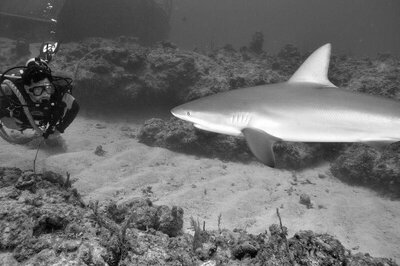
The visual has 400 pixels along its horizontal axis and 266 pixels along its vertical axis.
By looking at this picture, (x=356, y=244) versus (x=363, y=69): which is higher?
(x=363, y=69)

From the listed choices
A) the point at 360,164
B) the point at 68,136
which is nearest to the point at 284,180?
the point at 360,164

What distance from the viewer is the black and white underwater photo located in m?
2.32

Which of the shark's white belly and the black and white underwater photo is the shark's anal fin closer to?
the black and white underwater photo

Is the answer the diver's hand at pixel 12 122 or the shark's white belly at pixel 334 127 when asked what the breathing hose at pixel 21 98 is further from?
the shark's white belly at pixel 334 127

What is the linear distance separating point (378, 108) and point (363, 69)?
6.96 meters

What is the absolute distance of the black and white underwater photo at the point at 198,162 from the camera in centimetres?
232

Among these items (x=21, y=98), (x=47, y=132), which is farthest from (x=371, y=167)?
(x=21, y=98)

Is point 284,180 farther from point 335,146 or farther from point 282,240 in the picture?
point 282,240

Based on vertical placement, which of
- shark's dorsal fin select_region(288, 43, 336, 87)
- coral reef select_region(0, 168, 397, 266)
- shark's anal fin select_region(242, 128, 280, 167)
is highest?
shark's dorsal fin select_region(288, 43, 336, 87)

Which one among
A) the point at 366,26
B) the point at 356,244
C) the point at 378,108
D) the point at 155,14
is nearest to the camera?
the point at 378,108

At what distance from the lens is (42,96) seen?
180 inches

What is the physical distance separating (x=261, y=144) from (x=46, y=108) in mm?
3603

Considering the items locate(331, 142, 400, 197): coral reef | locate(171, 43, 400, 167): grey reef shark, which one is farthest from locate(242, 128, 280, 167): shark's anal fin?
locate(331, 142, 400, 197): coral reef

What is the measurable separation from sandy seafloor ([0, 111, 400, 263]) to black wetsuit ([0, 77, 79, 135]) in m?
1.33
